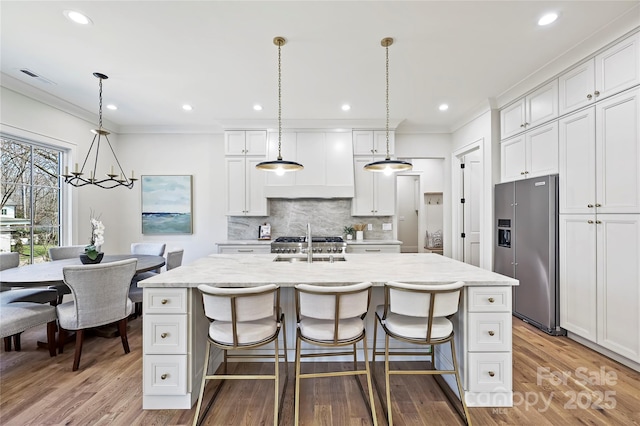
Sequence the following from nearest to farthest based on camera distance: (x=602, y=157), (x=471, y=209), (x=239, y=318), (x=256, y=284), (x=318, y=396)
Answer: (x=239, y=318) → (x=256, y=284) → (x=318, y=396) → (x=602, y=157) → (x=471, y=209)

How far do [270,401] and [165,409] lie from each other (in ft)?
2.22

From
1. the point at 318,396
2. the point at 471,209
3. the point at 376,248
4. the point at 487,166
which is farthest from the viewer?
the point at 471,209

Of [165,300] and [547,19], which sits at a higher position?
[547,19]

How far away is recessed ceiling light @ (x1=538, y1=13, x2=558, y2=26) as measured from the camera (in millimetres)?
2111

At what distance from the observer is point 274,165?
235 cm

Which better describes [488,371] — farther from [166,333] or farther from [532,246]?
[166,333]

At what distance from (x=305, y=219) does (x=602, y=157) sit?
144 inches

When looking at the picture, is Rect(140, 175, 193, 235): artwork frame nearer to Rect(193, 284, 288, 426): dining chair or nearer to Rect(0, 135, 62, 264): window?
Rect(0, 135, 62, 264): window

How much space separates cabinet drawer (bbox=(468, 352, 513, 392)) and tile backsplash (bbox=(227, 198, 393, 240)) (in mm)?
3006

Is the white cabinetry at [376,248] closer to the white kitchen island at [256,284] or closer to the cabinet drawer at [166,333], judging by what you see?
the white kitchen island at [256,284]

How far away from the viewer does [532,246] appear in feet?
10.2

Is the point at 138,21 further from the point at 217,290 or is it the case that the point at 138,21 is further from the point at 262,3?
the point at 217,290


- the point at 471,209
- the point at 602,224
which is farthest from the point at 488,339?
the point at 471,209

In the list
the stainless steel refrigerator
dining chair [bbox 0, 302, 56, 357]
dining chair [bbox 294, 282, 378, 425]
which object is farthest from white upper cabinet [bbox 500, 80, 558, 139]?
dining chair [bbox 0, 302, 56, 357]
